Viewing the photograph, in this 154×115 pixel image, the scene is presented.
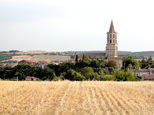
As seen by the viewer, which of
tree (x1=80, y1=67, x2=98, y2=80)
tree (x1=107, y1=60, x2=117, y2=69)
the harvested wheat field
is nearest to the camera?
the harvested wheat field

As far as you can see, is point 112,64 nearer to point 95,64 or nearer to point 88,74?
point 95,64

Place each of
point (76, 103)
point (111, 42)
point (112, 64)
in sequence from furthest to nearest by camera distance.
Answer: point (111, 42)
point (112, 64)
point (76, 103)

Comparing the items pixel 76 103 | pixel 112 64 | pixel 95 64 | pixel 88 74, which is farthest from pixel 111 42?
pixel 76 103

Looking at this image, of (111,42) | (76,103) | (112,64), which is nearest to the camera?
(76,103)

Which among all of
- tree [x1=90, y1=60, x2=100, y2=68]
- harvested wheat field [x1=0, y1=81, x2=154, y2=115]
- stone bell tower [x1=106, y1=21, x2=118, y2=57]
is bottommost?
tree [x1=90, y1=60, x2=100, y2=68]

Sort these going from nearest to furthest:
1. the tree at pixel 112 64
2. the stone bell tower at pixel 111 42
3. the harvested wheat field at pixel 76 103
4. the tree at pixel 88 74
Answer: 1. the harvested wheat field at pixel 76 103
2. the tree at pixel 88 74
3. the tree at pixel 112 64
4. the stone bell tower at pixel 111 42

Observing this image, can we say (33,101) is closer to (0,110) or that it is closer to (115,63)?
(0,110)

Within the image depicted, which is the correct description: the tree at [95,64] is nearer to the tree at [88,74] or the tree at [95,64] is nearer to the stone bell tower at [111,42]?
the tree at [88,74]

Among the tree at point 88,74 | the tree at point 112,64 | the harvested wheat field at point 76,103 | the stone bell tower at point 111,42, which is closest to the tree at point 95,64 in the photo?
the tree at point 112,64

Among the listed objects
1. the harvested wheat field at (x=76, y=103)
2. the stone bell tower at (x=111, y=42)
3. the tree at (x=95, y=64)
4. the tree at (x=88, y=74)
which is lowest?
the tree at (x=88, y=74)

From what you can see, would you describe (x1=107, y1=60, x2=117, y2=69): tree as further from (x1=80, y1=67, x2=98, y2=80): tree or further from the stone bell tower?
the stone bell tower

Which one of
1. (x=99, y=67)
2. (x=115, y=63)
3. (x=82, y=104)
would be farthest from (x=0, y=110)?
(x=115, y=63)

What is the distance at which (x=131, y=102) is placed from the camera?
11016 mm

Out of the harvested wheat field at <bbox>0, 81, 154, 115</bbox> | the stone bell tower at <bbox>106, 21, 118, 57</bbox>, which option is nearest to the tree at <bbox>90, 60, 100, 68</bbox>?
the stone bell tower at <bbox>106, 21, 118, 57</bbox>
